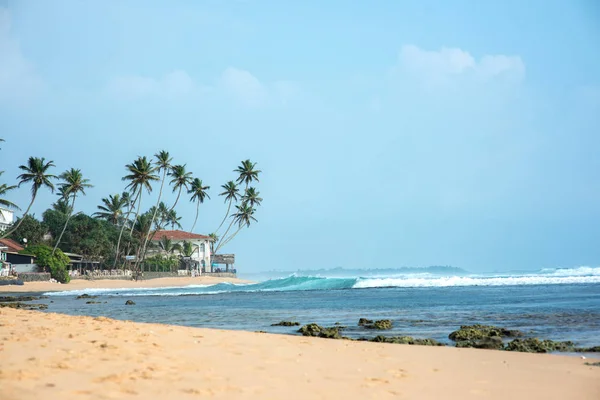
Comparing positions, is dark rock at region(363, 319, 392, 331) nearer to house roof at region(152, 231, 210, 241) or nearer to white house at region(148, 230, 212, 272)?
white house at region(148, 230, 212, 272)

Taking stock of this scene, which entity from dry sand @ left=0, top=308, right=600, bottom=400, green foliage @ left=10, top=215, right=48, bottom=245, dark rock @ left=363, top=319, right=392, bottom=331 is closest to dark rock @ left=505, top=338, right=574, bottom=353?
dry sand @ left=0, top=308, right=600, bottom=400

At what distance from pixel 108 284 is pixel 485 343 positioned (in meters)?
51.3

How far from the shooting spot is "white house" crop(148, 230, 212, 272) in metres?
80.9

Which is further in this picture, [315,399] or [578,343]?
[578,343]

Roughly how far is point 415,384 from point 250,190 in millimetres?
70543

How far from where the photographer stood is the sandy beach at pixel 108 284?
1750 inches

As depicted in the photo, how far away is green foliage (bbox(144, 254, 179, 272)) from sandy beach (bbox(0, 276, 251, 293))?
5.39 metres

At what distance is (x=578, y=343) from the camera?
1164 centimetres

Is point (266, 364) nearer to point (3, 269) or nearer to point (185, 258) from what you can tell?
point (3, 269)

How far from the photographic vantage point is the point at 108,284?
5703cm

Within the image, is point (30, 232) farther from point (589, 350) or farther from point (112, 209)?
point (589, 350)

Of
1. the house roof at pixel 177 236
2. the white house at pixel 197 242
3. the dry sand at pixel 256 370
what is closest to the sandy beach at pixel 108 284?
the white house at pixel 197 242

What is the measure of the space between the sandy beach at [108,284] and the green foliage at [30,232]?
1220cm

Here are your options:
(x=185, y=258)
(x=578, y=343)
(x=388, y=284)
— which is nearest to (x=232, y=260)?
(x=185, y=258)
